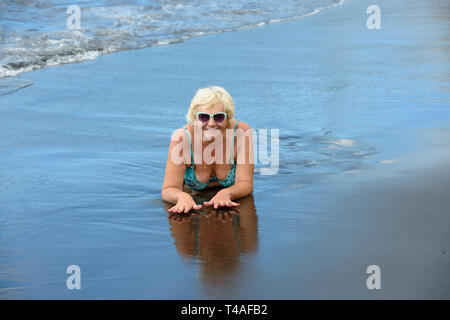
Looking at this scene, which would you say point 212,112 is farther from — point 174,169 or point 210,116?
point 174,169

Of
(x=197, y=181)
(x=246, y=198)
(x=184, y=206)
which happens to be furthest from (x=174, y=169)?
(x=246, y=198)

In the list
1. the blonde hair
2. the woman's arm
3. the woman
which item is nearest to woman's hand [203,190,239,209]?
the woman

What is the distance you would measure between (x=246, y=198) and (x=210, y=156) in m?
0.42

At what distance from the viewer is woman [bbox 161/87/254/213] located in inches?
181

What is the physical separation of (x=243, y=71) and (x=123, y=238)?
6517 millimetres

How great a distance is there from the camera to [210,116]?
4.59 metres

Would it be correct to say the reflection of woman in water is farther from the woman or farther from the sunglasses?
the sunglasses

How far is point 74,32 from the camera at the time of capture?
1510 cm

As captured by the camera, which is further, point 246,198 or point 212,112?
point 246,198

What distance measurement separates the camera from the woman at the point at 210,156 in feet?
15.1

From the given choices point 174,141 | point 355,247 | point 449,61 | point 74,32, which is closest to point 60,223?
point 174,141

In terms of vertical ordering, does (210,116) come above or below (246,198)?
above

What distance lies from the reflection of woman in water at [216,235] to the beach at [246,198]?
2 centimetres

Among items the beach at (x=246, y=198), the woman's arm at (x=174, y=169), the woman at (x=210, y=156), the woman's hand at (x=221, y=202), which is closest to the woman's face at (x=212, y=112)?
the woman at (x=210, y=156)
